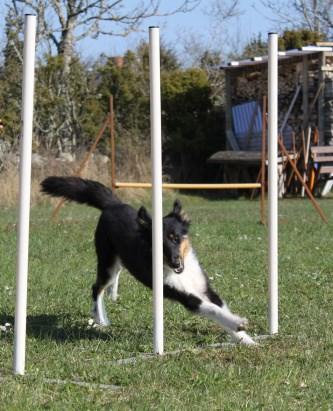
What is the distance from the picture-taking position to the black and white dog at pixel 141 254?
6691 mm

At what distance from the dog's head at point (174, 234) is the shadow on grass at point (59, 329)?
2.53 ft

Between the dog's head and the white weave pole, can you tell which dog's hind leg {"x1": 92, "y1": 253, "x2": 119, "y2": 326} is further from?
the white weave pole

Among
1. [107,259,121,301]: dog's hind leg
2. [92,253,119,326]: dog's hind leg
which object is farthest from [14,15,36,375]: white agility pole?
[107,259,121,301]: dog's hind leg

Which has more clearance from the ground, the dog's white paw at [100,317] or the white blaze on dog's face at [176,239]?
the white blaze on dog's face at [176,239]

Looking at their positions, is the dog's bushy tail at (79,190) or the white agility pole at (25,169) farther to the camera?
the dog's bushy tail at (79,190)

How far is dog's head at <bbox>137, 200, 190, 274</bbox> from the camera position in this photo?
6.79 metres

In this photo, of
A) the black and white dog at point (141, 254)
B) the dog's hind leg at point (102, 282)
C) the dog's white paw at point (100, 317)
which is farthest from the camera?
the dog's hind leg at point (102, 282)

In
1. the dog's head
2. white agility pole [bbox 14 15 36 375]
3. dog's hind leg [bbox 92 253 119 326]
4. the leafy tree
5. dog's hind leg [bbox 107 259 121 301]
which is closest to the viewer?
white agility pole [bbox 14 15 36 375]

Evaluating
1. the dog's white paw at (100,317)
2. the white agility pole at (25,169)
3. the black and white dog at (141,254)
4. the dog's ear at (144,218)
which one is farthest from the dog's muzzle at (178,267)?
the white agility pole at (25,169)

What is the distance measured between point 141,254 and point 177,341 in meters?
0.84

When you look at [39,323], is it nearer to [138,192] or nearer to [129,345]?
[129,345]

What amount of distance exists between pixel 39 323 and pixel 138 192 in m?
14.2

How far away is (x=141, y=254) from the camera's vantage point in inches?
286

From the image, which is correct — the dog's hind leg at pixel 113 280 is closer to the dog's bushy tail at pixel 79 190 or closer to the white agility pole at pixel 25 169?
the dog's bushy tail at pixel 79 190
